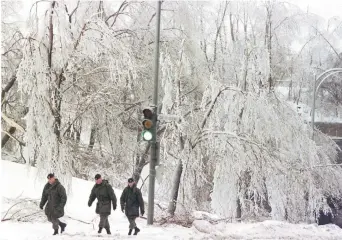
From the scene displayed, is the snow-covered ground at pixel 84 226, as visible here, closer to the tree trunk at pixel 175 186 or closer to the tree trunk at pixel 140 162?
the tree trunk at pixel 175 186

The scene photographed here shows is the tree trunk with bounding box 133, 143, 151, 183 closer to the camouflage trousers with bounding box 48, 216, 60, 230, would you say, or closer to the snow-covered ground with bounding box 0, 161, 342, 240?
the snow-covered ground with bounding box 0, 161, 342, 240

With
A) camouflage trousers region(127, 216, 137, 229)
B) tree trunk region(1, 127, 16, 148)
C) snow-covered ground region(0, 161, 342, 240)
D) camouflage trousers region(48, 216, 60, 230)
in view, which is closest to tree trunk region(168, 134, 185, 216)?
snow-covered ground region(0, 161, 342, 240)

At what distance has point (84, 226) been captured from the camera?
8.12 m

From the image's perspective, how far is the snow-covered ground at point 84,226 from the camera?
7.68 m

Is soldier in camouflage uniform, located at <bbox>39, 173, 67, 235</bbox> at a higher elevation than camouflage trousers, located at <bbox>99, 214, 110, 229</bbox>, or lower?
higher

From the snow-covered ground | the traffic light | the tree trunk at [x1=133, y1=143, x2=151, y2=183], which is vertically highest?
the traffic light

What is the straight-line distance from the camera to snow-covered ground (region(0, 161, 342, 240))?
7.68 m

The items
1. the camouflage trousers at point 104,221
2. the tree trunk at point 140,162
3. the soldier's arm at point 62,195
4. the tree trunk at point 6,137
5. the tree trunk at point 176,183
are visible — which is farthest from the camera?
the tree trunk at point 140,162

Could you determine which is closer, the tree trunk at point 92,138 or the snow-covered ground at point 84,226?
the snow-covered ground at point 84,226

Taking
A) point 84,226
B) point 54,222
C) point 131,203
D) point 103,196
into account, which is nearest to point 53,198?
point 54,222

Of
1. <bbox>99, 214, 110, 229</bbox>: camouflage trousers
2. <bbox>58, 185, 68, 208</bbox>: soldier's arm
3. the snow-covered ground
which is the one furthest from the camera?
the snow-covered ground

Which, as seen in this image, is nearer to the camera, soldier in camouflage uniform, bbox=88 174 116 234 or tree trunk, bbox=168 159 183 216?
soldier in camouflage uniform, bbox=88 174 116 234

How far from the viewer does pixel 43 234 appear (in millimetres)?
7379

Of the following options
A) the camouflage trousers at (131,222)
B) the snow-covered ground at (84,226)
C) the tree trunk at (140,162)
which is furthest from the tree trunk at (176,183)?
the camouflage trousers at (131,222)
